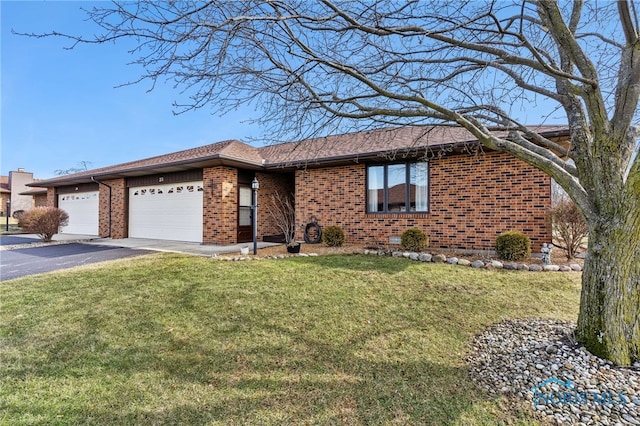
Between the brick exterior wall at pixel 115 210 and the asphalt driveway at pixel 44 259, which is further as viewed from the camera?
the brick exterior wall at pixel 115 210

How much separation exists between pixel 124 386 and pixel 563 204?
9574 mm

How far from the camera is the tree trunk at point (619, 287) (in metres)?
3.06

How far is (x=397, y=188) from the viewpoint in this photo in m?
10.1

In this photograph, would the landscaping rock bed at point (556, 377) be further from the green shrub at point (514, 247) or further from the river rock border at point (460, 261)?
the green shrub at point (514, 247)

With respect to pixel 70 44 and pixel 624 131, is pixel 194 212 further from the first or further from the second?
pixel 624 131

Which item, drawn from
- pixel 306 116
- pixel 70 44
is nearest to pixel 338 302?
pixel 306 116

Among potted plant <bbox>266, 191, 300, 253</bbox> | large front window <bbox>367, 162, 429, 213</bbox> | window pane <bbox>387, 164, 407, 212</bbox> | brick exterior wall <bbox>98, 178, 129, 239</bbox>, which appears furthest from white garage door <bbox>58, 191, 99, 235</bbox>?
window pane <bbox>387, 164, 407, 212</bbox>

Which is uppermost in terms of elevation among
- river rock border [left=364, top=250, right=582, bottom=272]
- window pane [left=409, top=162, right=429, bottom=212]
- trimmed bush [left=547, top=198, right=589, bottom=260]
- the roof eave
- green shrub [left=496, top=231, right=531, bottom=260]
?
the roof eave

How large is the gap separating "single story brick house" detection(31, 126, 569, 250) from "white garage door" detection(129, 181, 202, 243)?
0.15 feet

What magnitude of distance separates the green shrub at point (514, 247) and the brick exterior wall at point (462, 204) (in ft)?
3.30

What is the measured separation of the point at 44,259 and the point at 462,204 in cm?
1294

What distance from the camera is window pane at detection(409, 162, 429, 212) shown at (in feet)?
31.9

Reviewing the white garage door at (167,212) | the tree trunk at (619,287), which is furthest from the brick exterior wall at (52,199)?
the tree trunk at (619,287)

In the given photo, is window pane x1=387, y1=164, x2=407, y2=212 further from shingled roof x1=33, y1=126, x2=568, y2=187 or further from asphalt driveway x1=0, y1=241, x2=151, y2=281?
asphalt driveway x1=0, y1=241, x2=151, y2=281
